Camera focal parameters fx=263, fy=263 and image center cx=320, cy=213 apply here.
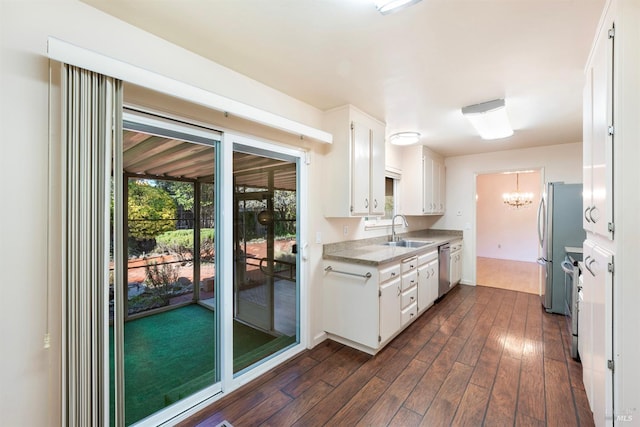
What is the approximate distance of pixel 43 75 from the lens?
49.0 inches

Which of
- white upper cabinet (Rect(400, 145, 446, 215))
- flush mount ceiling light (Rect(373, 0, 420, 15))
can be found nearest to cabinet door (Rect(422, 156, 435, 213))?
white upper cabinet (Rect(400, 145, 446, 215))

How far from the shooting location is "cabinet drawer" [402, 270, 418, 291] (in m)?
2.94

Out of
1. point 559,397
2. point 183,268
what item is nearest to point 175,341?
point 183,268

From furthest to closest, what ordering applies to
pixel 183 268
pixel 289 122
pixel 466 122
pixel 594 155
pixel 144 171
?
1. pixel 466 122
2. pixel 289 122
3. pixel 183 268
4. pixel 144 171
5. pixel 594 155

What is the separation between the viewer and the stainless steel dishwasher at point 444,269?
391 cm

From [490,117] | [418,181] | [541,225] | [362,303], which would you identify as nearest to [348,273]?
[362,303]

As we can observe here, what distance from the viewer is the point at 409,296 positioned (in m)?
3.04

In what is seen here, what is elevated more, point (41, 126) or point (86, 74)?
point (86, 74)

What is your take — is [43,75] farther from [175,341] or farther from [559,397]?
[559,397]

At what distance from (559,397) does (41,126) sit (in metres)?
3.63

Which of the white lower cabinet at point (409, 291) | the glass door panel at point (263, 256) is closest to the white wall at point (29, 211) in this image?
the glass door panel at point (263, 256)

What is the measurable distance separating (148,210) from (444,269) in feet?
13.0

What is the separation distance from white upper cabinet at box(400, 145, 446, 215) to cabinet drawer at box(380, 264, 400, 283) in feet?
6.02

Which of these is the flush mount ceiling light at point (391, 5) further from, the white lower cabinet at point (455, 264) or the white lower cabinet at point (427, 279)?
the white lower cabinet at point (455, 264)
